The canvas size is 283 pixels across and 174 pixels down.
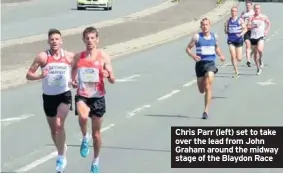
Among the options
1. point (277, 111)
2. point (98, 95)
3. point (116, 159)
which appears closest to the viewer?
point (98, 95)

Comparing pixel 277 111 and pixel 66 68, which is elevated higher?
pixel 66 68

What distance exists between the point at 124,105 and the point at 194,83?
16.2 feet

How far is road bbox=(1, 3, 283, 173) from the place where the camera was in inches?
459

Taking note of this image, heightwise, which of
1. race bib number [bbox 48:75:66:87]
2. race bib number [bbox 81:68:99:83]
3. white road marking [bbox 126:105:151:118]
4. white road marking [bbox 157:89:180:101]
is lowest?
white road marking [bbox 126:105:151:118]

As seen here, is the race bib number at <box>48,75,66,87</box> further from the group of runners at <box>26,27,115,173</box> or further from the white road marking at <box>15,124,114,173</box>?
the white road marking at <box>15,124,114,173</box>

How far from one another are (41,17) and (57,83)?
140ft

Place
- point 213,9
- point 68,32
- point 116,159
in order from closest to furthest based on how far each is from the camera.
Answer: point 116,159 < point 68,32 < point 213,9

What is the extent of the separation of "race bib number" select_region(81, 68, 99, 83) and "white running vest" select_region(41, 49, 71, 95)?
0.93 feet

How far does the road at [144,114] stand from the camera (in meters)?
11.7

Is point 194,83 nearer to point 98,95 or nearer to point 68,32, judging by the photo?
point 98,95

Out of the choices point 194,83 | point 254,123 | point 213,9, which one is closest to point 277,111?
point 254,123

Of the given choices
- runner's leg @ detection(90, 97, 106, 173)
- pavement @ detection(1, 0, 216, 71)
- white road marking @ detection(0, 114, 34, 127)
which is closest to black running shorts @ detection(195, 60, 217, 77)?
white road marking @ detection(0, 114, 34, 127)

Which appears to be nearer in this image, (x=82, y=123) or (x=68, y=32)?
(x=82, y=123)

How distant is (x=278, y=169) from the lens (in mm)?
10969
